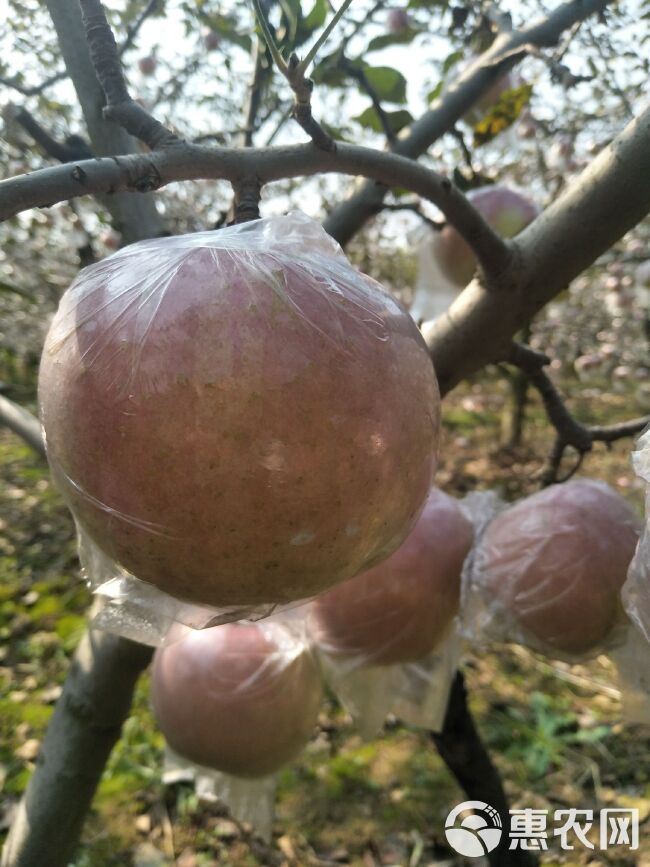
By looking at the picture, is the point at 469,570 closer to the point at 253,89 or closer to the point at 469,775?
the point at 469,775

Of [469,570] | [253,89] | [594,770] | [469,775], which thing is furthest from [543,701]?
[253,89]

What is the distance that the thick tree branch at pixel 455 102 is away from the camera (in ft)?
4.49

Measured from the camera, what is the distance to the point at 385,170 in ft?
2.29

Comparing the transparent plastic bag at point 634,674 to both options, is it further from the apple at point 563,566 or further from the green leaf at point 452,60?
the green leaf at point 452,60

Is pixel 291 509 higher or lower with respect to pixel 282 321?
lower

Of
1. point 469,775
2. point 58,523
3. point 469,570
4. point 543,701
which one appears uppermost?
point 469,570

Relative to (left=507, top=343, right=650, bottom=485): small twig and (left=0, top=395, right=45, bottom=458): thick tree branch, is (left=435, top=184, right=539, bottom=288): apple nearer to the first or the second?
(left=507, top=343, right=650, bottom=485): small twig

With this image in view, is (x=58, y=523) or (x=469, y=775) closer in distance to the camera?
(x=469, y=775)

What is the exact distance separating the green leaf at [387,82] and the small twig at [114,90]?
85cm

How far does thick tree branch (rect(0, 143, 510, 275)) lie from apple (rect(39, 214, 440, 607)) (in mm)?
74

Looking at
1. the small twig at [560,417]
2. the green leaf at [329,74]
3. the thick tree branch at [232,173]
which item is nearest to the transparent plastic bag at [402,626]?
the small twig at [560,417]

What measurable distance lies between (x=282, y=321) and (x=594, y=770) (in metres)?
2.34

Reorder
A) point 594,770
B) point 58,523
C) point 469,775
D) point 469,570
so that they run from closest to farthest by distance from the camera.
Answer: point 469,570
point 469,775
point 594,770
point 58,523

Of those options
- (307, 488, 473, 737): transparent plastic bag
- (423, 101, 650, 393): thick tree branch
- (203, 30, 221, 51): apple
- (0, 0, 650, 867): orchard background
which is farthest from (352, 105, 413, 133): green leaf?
(203, 30, 221, 51): apple
